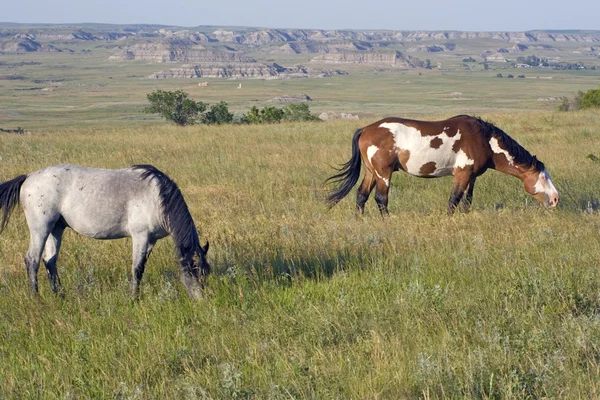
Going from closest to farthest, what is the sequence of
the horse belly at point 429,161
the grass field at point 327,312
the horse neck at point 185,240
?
the grass field at point 327,312
the horse neck at point 185,240
the horse belly at point 429,161

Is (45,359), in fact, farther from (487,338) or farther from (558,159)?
(558,159)

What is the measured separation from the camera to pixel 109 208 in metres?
7.03

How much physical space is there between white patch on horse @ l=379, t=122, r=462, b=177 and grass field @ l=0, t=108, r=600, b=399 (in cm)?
88

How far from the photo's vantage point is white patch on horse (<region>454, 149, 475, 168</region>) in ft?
36.7

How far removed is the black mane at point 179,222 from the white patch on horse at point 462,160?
18.8ft

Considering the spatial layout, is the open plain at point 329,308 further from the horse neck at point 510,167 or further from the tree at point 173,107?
the tree at point 173,107

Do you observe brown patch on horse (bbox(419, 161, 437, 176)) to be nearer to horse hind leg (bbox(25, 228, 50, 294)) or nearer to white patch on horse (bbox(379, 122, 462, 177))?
white patch on horse (bbox(379, 122, 462, 177))

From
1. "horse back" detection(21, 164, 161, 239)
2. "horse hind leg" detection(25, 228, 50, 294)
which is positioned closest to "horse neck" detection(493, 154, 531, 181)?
"horse back" detection(21, 164, 161, 239)

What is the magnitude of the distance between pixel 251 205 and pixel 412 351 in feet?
23.9

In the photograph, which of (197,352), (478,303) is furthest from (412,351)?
(197,352)

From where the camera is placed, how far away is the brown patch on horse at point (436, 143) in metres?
11.3

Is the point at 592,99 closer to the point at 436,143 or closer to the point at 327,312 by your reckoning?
the point at 436,143

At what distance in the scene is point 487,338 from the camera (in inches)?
212

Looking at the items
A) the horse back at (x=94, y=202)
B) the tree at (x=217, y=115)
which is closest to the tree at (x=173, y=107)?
the tree at (x=217, y=115)
